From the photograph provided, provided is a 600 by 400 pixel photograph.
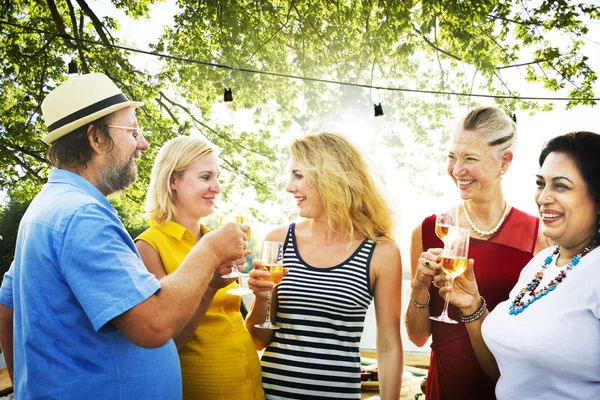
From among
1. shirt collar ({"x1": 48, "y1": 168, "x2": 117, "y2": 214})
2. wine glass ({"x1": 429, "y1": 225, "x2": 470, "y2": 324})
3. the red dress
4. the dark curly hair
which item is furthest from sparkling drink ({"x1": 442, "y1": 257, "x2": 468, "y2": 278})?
shirt collar ({"x1": 48, "y1": 168, "x2": 117, "y2": 214})

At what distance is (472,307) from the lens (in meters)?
2.13

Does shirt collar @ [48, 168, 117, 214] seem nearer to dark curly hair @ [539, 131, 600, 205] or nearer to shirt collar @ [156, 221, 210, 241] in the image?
shirt collar @ [156, 221, 210, 241]

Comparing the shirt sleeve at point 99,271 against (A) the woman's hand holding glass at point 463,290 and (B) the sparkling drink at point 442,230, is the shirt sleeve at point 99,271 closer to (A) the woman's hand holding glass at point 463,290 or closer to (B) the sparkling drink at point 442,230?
(A) the woman's hand holding glass at point 463,290

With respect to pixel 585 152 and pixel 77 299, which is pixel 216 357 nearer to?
pixel 77 299

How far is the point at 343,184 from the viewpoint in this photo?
101 inches

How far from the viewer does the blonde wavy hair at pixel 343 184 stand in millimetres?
2541

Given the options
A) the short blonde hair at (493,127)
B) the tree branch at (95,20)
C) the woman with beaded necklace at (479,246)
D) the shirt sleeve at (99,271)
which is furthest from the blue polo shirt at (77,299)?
the tree branch at (95,20)

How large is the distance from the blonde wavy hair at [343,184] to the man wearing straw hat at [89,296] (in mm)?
836

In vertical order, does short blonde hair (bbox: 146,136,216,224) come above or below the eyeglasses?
below

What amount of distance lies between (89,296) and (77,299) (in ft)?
0.35

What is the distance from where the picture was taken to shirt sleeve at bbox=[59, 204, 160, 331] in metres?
1.45

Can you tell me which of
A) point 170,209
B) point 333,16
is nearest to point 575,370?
point 170,209

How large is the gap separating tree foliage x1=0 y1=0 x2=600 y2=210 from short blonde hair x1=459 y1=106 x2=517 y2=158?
509 cm

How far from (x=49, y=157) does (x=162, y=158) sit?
696 millimetres
